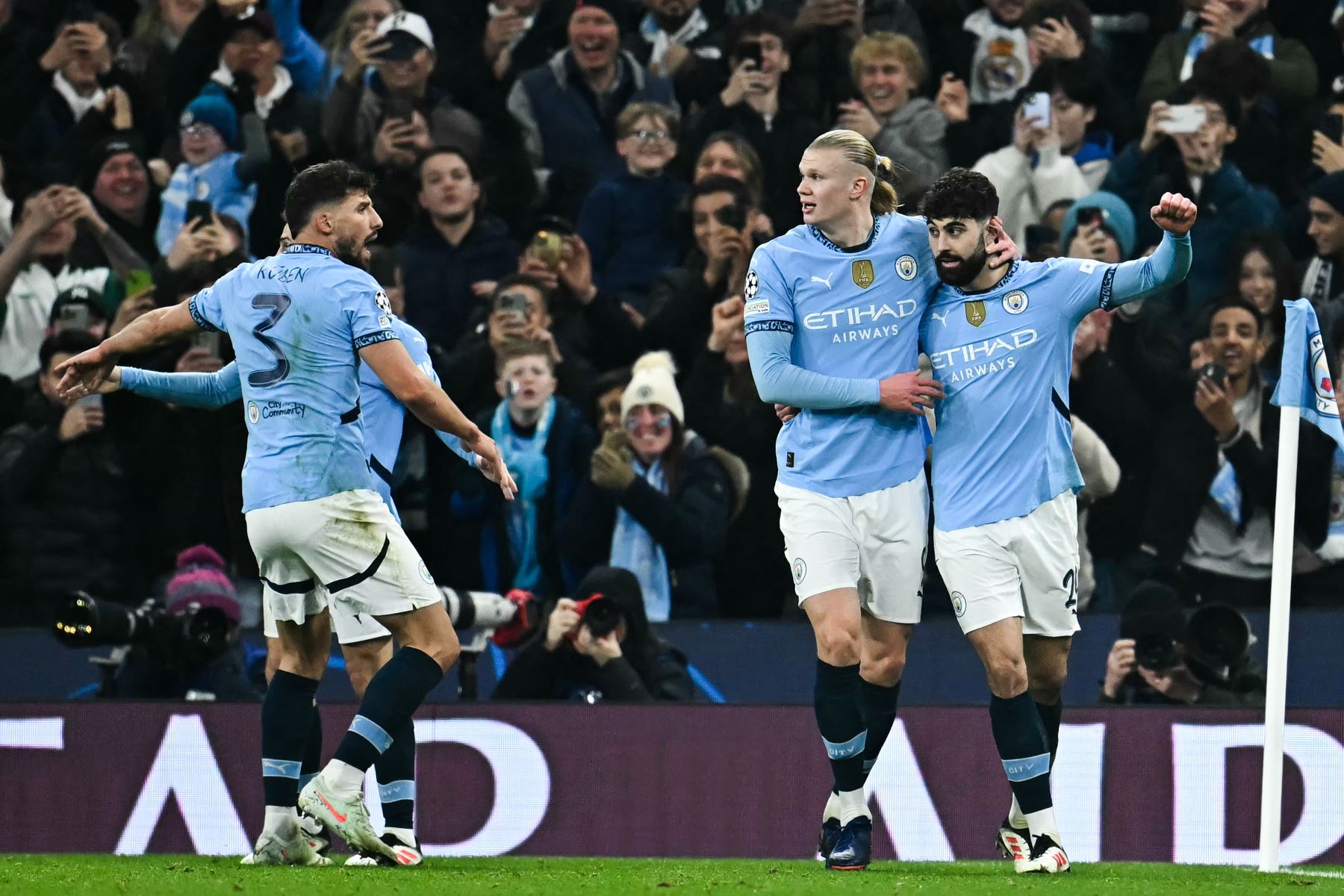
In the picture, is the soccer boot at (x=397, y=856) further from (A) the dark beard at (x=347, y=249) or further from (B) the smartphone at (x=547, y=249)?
(B) the smartphone at (x=547, y=249)

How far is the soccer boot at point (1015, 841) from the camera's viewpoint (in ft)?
19.9

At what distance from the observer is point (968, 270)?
20.1 ft

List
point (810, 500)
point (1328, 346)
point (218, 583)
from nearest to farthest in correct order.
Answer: point (810, 500) < point (218, 583) < point (1328, 346)

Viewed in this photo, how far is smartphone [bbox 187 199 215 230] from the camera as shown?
10875mm

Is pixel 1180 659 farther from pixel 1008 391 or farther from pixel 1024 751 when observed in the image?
pixel 1008 391

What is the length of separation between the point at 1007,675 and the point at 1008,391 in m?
0.92

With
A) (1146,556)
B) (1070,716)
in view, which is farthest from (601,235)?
(1070,716)

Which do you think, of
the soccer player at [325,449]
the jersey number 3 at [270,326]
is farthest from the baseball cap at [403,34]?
the jersey number 3 at [270,326]

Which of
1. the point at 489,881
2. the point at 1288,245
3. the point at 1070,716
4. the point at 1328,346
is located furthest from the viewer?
the point at 1288,245

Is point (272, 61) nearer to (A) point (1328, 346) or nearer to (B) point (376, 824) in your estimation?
(B) point (376, 824)

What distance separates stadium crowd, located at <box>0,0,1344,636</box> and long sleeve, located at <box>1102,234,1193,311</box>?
359cm

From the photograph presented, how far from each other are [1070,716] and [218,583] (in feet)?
13.5

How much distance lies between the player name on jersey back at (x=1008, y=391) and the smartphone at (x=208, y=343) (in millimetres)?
5621

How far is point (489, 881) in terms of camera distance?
561cm
